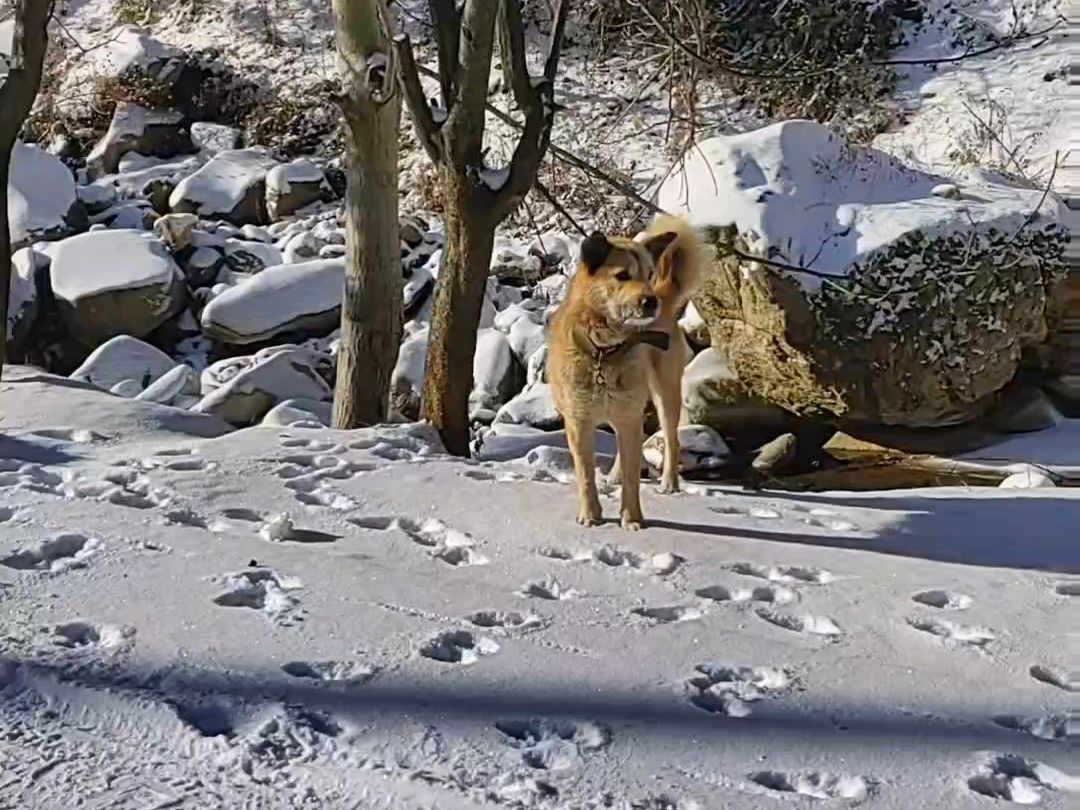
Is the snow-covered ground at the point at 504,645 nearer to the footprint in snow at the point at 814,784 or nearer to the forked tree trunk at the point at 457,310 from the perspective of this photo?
the footprint in snow at the point at 814,784

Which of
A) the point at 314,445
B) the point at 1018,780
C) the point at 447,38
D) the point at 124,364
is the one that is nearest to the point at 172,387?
the point at 124,364

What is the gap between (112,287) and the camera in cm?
1080

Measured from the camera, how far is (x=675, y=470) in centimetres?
551

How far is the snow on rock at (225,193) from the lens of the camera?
13.8m

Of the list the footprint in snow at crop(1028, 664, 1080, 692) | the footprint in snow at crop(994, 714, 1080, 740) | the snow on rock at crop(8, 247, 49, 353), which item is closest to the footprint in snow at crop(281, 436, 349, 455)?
the footprint in snow at crop(1028, 664, 1080, 692)

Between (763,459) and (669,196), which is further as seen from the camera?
(669,196)

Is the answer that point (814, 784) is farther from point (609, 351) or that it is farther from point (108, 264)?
point (108, 264)

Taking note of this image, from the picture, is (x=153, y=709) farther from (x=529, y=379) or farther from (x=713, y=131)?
(x=713, y=131)

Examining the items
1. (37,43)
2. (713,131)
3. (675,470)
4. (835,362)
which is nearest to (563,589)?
(675,470)

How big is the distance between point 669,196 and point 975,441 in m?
2.99

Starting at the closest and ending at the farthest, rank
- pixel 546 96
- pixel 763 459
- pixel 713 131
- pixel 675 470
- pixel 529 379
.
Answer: pixel 675 470 < pixel 546 96 < pixel 763 459 < pixel 529 379 < pixel 713 131

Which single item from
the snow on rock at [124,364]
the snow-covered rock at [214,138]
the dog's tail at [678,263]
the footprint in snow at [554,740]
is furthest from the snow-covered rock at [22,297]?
the footprint in snow at [554,740]

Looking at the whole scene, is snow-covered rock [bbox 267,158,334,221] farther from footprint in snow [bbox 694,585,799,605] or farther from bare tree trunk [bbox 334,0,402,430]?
footprint in snow [bbox 694,585,799,605]

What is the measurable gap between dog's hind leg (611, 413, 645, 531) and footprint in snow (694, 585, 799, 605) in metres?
0.77
